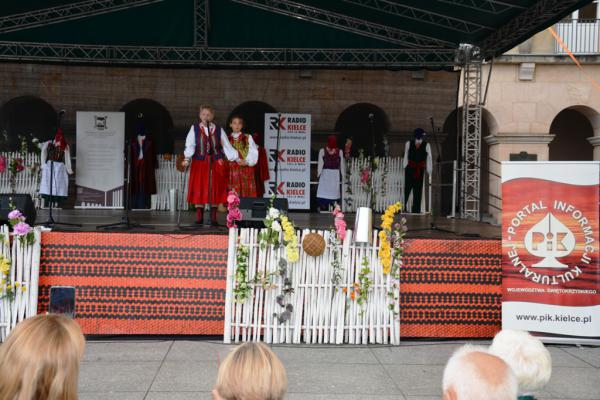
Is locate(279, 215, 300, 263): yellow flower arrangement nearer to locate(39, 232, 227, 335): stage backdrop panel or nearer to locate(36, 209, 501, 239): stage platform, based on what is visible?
locate(39, 232, 227, 335): stage backdrop panel

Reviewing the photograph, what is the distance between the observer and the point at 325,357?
5363 mm

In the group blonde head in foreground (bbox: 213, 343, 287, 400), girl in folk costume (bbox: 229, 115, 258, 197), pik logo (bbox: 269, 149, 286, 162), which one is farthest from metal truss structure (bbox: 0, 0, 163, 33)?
blonde head in foreground (bbox: 213, 343, 287, 400)

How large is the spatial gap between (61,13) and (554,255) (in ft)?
29.5

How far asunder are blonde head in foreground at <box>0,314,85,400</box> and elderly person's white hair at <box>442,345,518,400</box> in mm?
1109

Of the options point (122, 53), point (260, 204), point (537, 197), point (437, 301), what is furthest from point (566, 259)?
point (122, 53)

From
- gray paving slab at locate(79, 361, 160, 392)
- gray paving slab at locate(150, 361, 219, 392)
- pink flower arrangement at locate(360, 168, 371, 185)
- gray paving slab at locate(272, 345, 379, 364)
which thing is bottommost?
gray paving slab at locate(79, 361, 160, 392)

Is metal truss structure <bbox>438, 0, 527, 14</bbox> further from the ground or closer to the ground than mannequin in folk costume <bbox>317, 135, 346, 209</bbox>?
further from the ground

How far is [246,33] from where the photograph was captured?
11547 millimetres

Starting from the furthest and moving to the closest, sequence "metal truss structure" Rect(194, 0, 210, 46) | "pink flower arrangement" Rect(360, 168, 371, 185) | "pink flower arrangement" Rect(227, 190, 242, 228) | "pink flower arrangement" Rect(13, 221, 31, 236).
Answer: "pink flower arrangement" Rect(360, 168, 371, 185) → "metal truss structure" Rect(194, 0, 210, 46) → "pink flower arrangement" Rect(227, 190, 242, 228) → "pink flower arrangement" Rect(13, 221, 31, 236)

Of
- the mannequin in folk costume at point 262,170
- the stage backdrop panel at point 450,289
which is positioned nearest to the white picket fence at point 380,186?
the mannequin in folk costume at point 262,170

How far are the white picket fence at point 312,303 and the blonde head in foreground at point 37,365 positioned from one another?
3.93m

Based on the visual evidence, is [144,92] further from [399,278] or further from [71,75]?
[399,278]

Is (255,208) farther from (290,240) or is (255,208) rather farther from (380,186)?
(380,186)

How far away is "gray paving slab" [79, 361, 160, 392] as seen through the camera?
14.7ft
